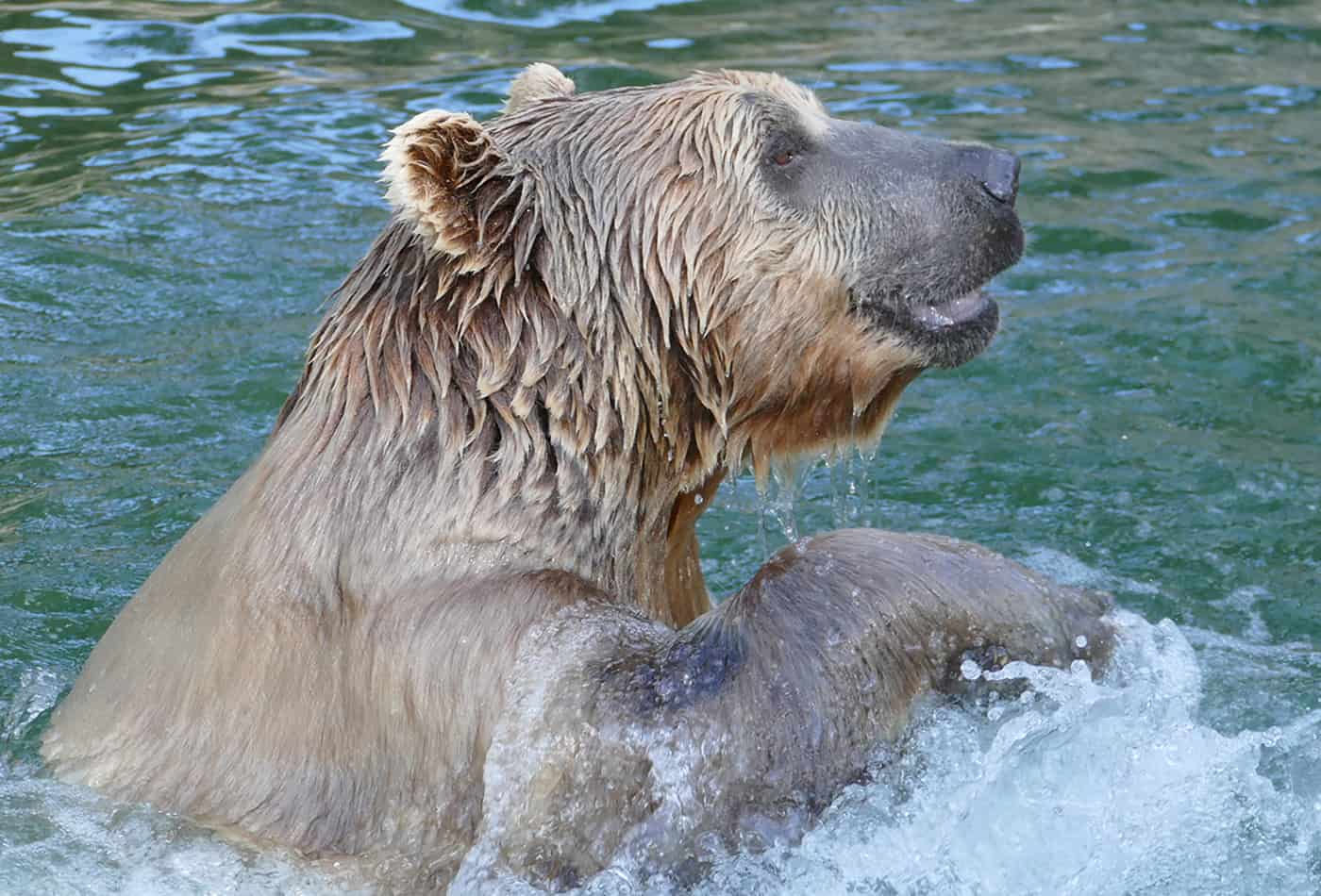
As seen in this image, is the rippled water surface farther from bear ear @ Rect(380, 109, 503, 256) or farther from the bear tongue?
bear ear @ Rect(380, 109, 503, 256)

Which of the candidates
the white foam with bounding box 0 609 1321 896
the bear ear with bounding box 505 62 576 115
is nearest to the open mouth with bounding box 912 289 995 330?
the white foam with bounding box 0 609 1321 896

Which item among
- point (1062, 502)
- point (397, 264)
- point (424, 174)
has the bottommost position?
point (1062, 502)

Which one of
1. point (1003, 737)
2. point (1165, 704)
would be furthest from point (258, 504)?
point (1165, 704)

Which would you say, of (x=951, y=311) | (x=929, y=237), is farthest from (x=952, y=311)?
(x=929, y=237)

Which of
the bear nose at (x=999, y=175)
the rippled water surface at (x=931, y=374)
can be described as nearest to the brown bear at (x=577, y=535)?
the bear nose at (x=999, y=175)

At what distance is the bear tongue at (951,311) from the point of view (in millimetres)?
4566

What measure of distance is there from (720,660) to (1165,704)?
4.17ft

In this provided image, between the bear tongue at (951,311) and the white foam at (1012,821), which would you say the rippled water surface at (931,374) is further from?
the bear tongue at (951,311)

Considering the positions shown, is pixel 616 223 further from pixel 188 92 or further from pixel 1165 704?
pixel 188 92

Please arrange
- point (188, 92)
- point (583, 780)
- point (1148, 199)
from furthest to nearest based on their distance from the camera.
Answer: point (188, 92)
point (1148, 199)
point (583, 780)

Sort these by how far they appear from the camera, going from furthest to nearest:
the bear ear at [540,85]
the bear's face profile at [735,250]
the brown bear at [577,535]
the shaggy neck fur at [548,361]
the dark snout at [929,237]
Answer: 1. the bear ear at [540,85]
2. the dark snout at [929,237]
3. the bear's face profile at [735,250]
4. the shaggy neck fur at [548,361]
5. the brown bear at [577,535]

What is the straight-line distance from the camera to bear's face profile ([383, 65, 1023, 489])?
4324mm

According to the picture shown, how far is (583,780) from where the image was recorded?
389 cm

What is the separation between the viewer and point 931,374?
7.93m
